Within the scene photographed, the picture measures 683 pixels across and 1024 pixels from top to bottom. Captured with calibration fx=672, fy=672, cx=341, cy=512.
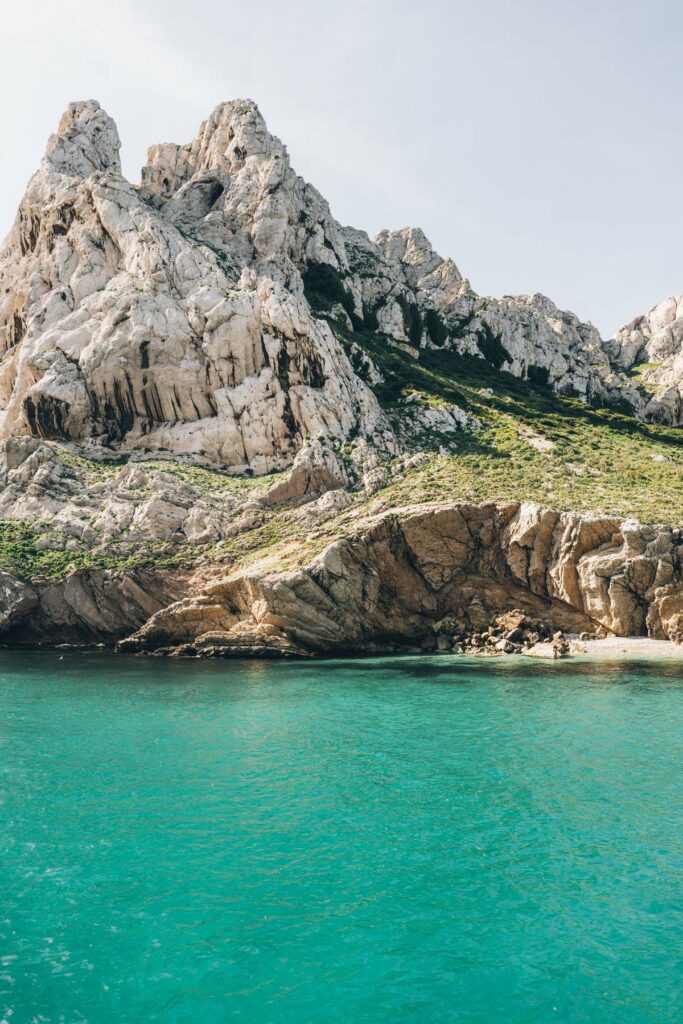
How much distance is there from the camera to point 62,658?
54156 mm

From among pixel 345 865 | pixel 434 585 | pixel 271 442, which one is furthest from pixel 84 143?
pixel 345 865

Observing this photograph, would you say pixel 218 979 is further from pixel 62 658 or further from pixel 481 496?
pixel 481 496

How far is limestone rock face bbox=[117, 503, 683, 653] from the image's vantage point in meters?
51.4

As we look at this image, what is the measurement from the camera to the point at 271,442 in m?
76.8

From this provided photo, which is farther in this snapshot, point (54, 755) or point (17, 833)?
point (54, 755)

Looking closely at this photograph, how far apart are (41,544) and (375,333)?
7121 cm

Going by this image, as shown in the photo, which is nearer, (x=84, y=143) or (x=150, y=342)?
(x=150, y=342)

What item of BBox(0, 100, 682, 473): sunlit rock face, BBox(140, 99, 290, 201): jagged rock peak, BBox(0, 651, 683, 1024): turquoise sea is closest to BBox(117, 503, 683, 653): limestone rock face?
BBox(0, 651, 683, 1024): turquoise sea

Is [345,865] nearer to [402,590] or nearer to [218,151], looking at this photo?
[402,590]

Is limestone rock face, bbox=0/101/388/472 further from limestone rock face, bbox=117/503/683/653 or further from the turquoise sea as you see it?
the turquoise sea

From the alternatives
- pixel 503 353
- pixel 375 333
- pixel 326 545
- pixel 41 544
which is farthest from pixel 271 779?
pixel 503 353

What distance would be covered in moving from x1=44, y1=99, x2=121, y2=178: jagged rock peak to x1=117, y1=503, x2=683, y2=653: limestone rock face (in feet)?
251

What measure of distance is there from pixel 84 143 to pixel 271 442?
6311 cm

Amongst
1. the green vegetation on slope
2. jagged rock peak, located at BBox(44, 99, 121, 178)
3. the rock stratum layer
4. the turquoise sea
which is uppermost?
jagged rock peak, located at BBox(44, 99, 121, 178)
